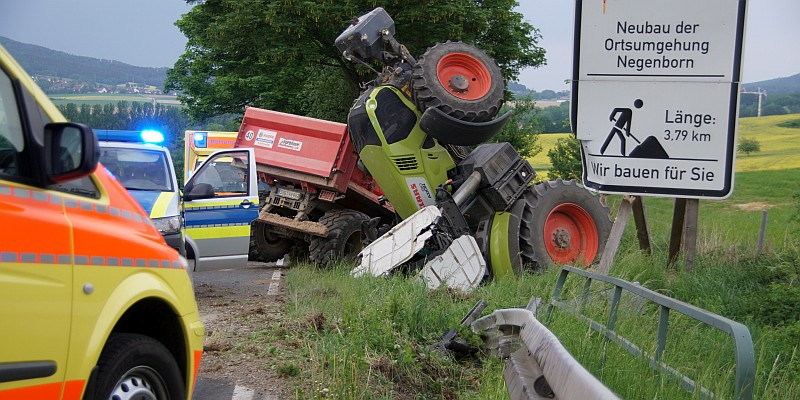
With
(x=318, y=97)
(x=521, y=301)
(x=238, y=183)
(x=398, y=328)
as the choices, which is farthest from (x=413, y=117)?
(x=318, y=97)

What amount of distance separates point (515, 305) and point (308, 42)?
19572 millimetres

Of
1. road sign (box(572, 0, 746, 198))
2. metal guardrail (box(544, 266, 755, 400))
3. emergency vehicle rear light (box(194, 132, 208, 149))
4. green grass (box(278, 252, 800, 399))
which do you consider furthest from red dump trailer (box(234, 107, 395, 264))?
metal guardrail (box(544, 266, 755, 400))

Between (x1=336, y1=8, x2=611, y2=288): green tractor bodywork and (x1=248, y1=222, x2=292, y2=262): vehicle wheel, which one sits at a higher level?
(x1=336, y1=8, x2=611, y2=288): green tractor bodywork

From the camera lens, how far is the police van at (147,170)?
970 centimetres

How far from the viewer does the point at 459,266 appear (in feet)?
36.0

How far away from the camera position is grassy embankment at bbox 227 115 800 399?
4.94m

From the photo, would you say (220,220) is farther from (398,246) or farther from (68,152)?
(68,152)

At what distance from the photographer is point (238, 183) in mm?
13086

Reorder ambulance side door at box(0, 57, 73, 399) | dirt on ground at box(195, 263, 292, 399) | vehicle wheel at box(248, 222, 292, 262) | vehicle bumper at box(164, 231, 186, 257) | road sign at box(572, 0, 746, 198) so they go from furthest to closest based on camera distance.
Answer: vehicle wheel at box(248, 222, 292, 262) → vehicle bumper at box(164, 231, 186, 257) → road sign at box(572, 0, 746, 198) → dirt on ground at box(195, 263, 292, 399) → ambulance side door at box(0, 57, 73, 399)

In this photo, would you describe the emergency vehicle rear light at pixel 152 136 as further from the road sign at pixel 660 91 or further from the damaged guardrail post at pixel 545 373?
the damaged guardrail post at pixel 545 373

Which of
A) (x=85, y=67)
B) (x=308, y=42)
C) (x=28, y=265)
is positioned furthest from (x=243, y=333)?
(x=308, y=42)

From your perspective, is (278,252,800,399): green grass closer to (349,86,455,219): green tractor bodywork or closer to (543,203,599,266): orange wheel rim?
(543,203,599,266): orange wheel rim

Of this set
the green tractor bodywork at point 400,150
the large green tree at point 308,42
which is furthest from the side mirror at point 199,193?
the large green tree at point 308,42

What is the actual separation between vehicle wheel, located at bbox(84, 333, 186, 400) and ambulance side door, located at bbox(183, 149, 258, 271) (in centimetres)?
670
